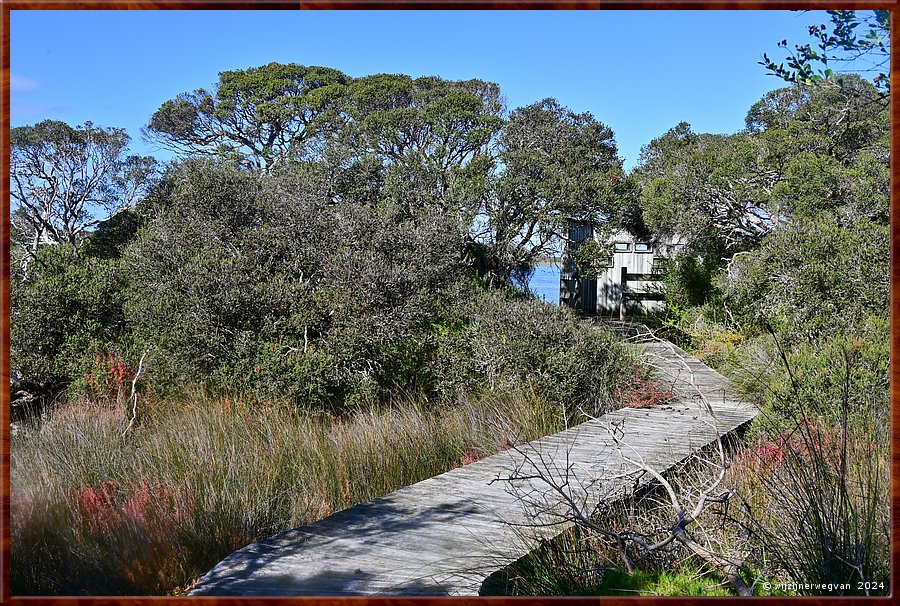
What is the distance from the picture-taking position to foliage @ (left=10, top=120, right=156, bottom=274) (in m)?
13.7

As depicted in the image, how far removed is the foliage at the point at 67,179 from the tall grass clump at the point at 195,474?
7.54 m

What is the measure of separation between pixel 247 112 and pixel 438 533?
18.1 meters

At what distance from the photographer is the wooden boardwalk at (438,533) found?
3262mm

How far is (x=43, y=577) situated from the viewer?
438 centimetres

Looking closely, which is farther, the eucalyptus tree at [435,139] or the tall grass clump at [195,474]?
the eucalyptus tree at [435,139]

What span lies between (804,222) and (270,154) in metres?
13.5

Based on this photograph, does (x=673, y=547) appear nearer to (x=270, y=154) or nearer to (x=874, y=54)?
(x=874, y=54)

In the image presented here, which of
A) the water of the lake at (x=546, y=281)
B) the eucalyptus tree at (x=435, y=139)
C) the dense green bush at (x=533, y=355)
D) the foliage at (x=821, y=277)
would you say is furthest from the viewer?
the water of the lake at (x=546, y=281)

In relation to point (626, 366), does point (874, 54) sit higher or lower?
higher

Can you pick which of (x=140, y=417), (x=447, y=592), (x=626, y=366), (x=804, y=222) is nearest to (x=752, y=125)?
(x=804, y=222)

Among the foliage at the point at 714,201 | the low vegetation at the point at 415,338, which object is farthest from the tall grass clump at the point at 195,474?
→ the foliage at the point at 714,201

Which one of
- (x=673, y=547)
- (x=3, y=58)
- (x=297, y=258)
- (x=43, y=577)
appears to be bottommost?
(x=43, y=577)

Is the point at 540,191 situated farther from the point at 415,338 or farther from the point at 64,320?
the point at 64,320

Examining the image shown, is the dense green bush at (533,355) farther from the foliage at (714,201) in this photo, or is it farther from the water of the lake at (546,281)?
the water of the lake at (546,281)
